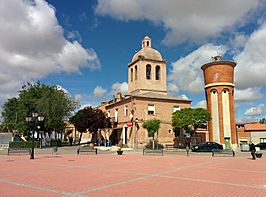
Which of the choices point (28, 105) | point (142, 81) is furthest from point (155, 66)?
point (28, 105)

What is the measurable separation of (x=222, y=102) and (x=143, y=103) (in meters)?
11.9

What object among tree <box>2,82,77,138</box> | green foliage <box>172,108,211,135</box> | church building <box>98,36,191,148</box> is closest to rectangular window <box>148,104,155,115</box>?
church building <box>98,36,191,148</box>

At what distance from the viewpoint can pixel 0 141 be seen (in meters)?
38.0

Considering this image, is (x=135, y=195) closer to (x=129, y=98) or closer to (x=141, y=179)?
(x=141, y=179)

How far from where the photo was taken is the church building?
123ft

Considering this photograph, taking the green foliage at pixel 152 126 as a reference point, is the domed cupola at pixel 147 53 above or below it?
above

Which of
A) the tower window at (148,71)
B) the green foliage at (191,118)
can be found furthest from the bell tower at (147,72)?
the green foliage at (191,118)

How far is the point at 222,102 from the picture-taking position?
39719 mm

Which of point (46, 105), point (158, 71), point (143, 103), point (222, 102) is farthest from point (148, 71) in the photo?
point (46, 105)

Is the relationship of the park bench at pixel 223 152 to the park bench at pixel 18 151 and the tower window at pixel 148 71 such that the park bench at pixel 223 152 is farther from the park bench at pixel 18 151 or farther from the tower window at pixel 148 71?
the tower window at pixel 148 71

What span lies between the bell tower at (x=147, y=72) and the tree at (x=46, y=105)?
34.8ft

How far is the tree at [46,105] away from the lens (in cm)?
3769

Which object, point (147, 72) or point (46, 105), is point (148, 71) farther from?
point (46, 105)

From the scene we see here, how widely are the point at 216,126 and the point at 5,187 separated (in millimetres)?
35313
